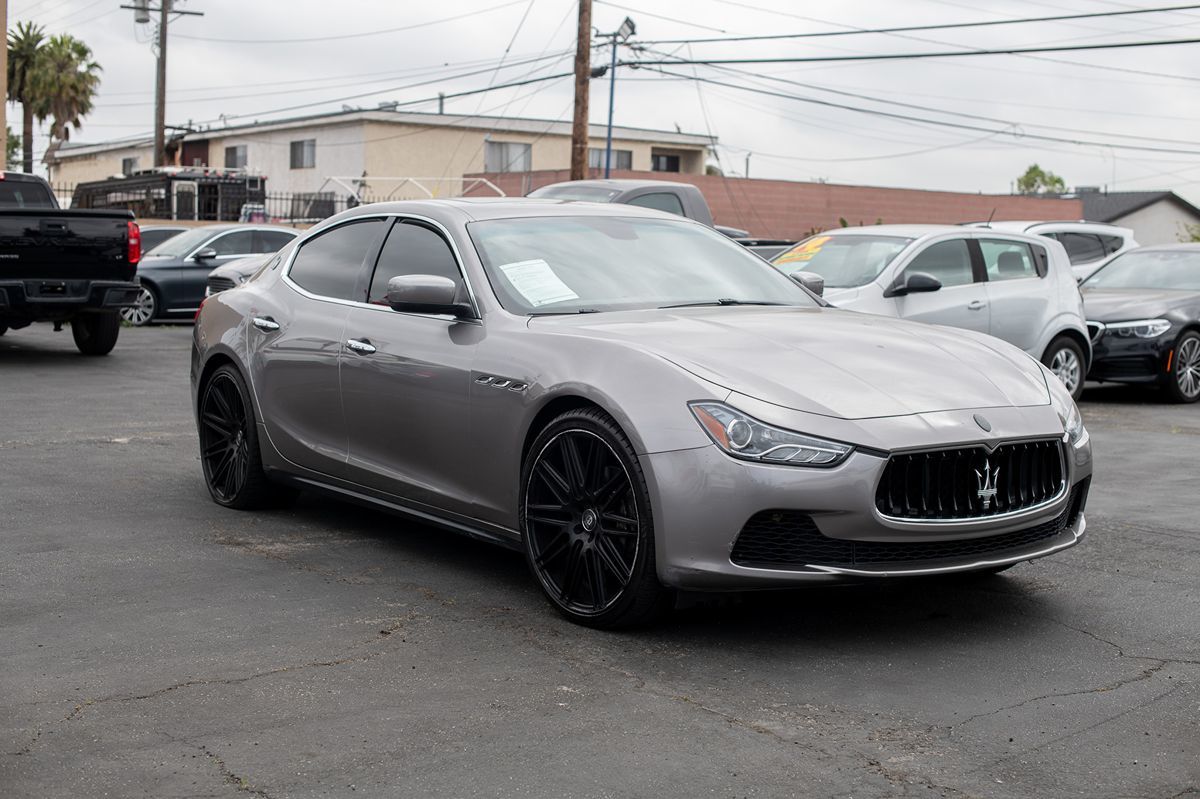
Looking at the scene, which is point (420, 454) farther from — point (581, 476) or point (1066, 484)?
point (1066, 484)

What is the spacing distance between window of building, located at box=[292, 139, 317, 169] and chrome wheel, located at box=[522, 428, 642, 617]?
46.1 m

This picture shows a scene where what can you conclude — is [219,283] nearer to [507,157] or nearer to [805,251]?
[805,251]

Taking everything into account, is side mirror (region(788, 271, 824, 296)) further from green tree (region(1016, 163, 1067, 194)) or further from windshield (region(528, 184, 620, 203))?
green tree (region(1016, 163, 1067, 194))

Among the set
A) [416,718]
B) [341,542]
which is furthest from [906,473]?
[341,542]

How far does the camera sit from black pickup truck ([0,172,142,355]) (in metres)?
14.2

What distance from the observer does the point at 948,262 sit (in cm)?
1325

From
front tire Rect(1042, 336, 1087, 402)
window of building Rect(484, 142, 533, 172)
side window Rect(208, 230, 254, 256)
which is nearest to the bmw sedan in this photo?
front tire Rect(1042, 336, 1087, 402)

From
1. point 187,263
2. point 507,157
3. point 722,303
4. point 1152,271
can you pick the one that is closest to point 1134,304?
point 1152,271

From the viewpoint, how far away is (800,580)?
476 centimetres

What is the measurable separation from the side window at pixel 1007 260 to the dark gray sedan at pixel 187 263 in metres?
11.7

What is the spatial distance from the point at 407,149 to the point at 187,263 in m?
27.4

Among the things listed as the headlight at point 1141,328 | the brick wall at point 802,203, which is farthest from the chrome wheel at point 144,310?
the brick wall at point 802,203

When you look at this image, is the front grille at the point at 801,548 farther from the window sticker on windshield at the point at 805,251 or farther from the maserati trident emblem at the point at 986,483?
the window sticker on windshield at the point at 805,251

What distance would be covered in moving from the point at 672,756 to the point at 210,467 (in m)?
4.35
